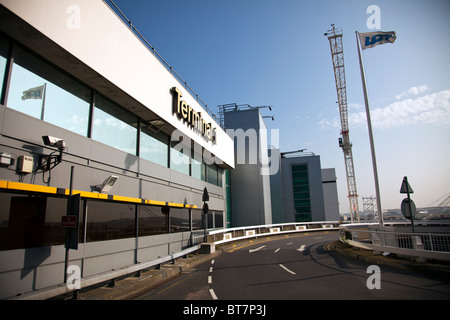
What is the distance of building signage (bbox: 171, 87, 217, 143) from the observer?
52.4 feet

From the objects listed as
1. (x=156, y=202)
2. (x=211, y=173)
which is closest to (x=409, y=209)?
(x=156, y=202)

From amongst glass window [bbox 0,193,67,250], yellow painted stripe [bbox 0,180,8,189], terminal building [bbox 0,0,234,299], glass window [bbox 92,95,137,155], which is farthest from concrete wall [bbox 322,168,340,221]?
yellow painted stripe [bbox 0,180,8,189]

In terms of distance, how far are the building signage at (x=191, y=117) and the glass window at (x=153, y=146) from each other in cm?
185

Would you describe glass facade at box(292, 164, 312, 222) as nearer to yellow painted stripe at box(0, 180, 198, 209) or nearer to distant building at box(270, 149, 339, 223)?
distant building at box(270, 149, 339, 223)

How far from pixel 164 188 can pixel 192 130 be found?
17.3 feet

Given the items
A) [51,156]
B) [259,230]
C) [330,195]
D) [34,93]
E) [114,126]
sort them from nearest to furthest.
A: [51,156] < [34,93] < [114,126] < [259,230] < [330,195]

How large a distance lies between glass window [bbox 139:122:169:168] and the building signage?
185 centimetres

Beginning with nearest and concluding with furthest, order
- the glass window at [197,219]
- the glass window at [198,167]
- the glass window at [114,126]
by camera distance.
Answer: the glass window at [114,126]
the glass window at [197,219]
the glass window at [198,167]


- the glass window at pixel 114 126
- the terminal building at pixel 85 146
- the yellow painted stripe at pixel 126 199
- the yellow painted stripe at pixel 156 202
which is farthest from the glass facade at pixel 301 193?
the yellow painted stripe at pixel 126 199

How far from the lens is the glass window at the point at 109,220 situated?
9.62 metres

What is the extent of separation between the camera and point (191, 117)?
18.2 m

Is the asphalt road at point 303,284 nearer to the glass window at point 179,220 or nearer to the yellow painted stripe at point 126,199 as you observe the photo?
the yellow painted stripe at point 126,199

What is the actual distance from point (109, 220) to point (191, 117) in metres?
9.77

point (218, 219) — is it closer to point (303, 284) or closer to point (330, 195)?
point (303, 284)
